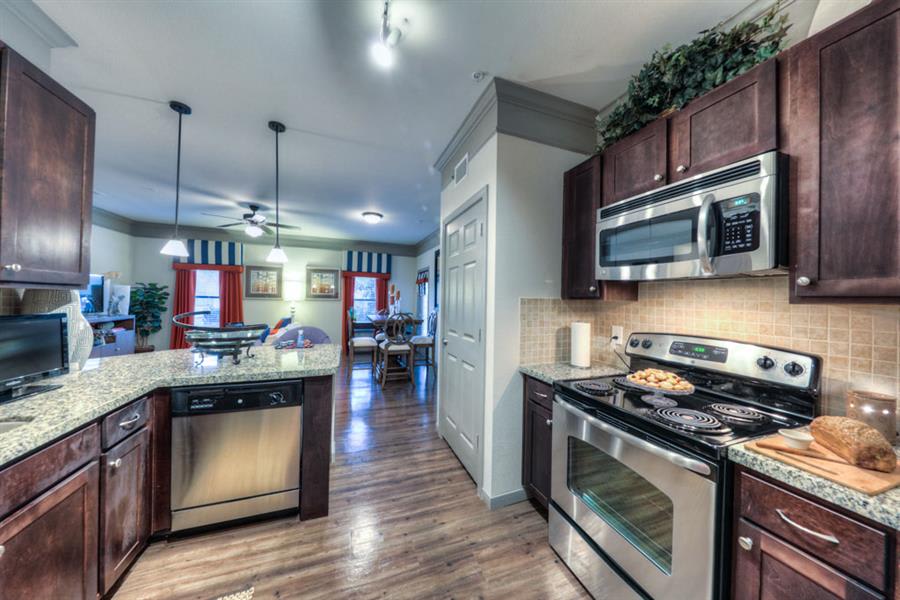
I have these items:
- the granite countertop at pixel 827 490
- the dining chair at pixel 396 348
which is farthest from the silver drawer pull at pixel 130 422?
the dining chair at pixel 396 348

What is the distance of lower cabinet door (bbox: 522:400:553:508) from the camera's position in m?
1.92

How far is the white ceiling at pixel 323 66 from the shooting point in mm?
1559

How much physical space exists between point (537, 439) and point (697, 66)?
6.89 ft

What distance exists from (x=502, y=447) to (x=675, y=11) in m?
2.55

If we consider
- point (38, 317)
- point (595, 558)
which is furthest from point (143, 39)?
point (595, 558)

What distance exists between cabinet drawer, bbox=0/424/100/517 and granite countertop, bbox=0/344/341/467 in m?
0.04

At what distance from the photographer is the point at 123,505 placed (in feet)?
4.79

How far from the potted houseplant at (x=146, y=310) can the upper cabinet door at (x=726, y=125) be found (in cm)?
769

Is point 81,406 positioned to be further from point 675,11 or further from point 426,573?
point 675,11

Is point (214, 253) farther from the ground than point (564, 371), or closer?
farther from the ground

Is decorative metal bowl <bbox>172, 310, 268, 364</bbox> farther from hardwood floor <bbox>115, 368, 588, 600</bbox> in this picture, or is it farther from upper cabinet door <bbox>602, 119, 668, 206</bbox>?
upper cabinet door <bbox>602, 119, 668, 206</bbox>

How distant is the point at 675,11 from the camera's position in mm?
1536

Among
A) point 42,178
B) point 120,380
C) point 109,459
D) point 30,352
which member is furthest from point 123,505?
point 42,178

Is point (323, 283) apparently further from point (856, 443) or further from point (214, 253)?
point (856, 443)
